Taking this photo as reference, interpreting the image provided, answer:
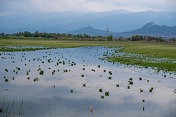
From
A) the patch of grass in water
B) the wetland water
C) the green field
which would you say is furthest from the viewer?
the green field

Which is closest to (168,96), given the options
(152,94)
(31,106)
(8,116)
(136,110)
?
(152,94)

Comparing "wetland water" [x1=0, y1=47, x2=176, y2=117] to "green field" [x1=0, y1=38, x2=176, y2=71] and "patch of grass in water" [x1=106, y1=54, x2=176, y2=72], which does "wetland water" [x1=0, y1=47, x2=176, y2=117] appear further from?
"green field" [x1=0, y1=38, x2=176, y2=71]

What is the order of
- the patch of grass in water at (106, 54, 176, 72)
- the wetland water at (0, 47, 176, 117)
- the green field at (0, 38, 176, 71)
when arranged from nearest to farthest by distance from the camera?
1. the wetland water at (0, 47, 176, 117)
2. the patch of grass in water at (106, 54, 176, 72)
3. the green field at (0, 38, 176, 71)

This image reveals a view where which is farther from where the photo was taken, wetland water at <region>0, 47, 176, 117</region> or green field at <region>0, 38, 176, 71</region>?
green field at <region>0, 38, 176, 71</region>

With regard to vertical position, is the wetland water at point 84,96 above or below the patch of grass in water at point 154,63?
below

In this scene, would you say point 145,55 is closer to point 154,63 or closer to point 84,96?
point 154,63

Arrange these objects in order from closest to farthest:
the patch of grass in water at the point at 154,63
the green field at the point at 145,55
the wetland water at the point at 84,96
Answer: the wetland water at the point at 84,96 → the patch of grass in water at the point at 154,63 → the green field at the point at 145,55

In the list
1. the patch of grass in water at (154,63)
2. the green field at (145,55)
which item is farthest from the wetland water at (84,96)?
the green field at (145,55)

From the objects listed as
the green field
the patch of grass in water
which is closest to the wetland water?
the patch of grass in water

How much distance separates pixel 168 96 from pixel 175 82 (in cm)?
525

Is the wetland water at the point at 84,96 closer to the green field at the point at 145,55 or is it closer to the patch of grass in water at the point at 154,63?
the patch of grass in water at the point at 154,63

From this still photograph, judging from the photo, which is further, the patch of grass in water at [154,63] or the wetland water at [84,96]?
the patch of grass in water at [154,63]

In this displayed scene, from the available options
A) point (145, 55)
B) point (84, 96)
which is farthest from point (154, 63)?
point (84, 96)

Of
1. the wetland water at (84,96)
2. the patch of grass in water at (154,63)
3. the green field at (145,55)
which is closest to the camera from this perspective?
the wetland water at (84,96)
